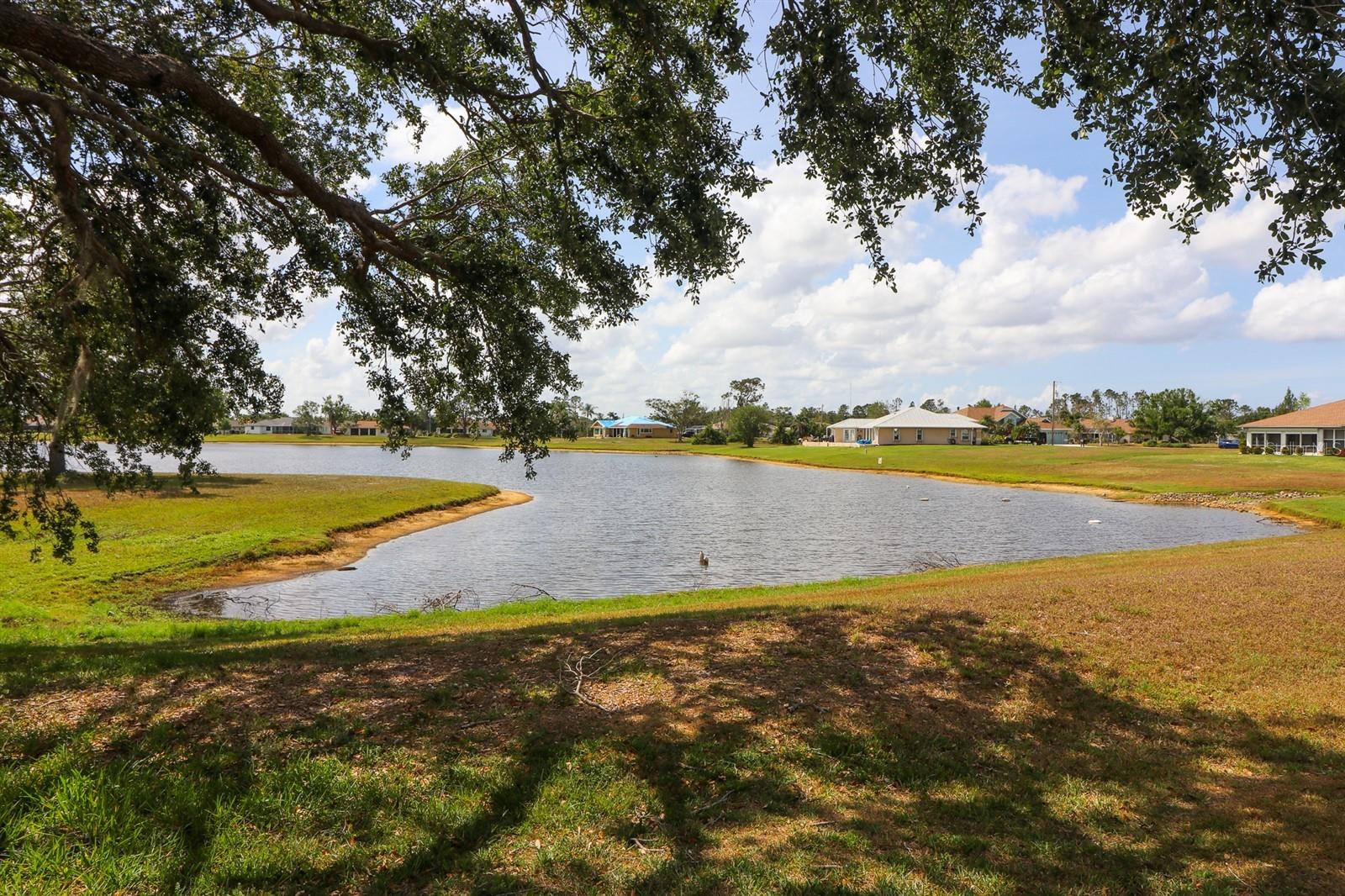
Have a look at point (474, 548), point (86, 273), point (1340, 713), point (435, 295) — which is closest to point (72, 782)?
point (86, 273)

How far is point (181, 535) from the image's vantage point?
25.9 m

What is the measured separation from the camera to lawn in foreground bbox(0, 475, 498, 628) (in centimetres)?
1739

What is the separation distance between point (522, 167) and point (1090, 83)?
740cm

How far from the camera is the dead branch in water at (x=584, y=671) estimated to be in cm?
685

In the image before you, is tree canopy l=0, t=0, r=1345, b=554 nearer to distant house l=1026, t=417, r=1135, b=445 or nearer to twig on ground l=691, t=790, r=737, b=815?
twig on ground l=691, t=790, r=737, b=815

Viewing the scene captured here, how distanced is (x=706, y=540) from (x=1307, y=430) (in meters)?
83.7

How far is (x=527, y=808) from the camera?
495 cm

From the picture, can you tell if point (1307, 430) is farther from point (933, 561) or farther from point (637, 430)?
point (637, 430)

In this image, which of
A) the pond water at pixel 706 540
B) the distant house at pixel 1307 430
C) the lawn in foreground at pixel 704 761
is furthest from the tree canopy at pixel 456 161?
the distant house at pixel 1307 430

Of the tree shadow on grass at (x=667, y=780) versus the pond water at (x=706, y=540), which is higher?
the tree shadow on grass at (x=667, y=780)

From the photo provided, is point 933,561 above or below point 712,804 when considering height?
below

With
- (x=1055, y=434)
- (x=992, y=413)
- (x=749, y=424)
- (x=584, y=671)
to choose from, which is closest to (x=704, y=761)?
(x=584, y=671)

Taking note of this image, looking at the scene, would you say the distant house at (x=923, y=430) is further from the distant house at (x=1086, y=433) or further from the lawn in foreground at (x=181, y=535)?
the lawn in foreground at (x=181, y=535)

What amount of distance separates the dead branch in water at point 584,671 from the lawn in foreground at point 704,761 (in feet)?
0.25
